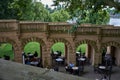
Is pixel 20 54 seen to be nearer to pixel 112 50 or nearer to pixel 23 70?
pixel 112 50

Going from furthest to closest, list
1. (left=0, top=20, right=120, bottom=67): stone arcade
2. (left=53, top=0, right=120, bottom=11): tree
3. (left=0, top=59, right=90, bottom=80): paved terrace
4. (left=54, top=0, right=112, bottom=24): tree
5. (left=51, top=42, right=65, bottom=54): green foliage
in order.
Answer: (left=51, top=42, right=65, bottom=54): green foliage < (left=0, top=20, right=120, bottom=67): stone arcade < (left=54, top=0, right=112, bottom=24): tree < (left=53, top=0, right=120, bottom=11): tree < (left=0, top=59, right=90, bottom=80): paved terrace

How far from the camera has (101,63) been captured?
20.3m

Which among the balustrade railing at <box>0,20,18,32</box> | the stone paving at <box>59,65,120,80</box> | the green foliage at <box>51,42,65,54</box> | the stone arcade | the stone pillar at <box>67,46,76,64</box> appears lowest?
the stone paving at <box>59,65,120,80</box>

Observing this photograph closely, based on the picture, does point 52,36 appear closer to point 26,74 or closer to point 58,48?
point 58,48

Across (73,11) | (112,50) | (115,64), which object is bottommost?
(115,64)

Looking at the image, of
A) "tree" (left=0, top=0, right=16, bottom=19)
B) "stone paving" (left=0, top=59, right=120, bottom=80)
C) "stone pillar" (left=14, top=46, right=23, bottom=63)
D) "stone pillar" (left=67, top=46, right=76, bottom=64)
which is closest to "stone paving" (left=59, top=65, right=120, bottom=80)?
"stone pillar" (left=67, top=46, right=76, bottom=64)

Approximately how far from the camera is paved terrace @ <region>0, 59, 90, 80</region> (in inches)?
60.5

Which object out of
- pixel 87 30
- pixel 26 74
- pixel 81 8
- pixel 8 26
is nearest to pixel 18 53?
pixel 8 26

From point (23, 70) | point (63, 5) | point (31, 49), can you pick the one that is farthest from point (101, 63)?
point (23, 70)

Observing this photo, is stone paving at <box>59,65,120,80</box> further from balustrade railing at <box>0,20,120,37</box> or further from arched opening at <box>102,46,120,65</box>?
balustrade railing at <box>0,20,120,37</box>

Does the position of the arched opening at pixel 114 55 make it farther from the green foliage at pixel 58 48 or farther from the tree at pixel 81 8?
the tree at pixel 81 8

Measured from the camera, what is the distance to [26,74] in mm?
1594

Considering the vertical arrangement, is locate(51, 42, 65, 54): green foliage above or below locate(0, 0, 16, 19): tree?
below

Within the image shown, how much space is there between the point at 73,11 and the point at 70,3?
0.66 metres
